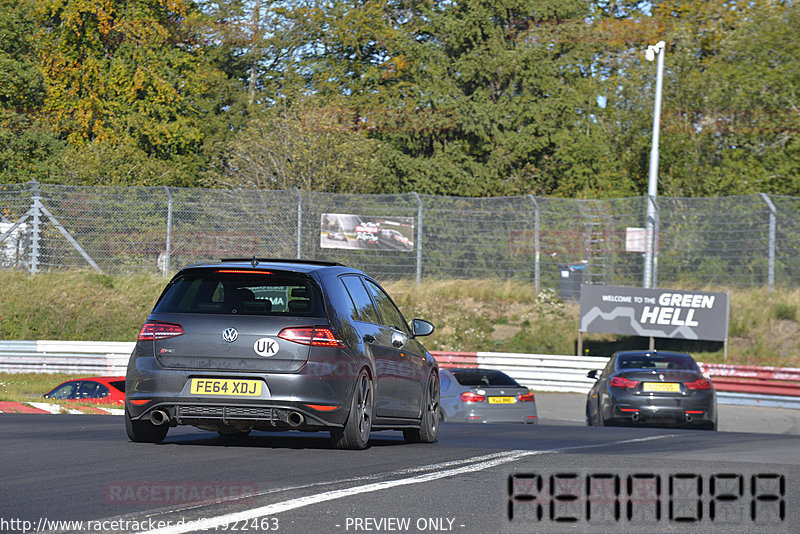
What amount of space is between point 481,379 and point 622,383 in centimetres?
280

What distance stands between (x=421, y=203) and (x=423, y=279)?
84.0 inches

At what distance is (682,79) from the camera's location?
40906 mm

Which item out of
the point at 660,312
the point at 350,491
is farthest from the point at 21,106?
the point at 350,491

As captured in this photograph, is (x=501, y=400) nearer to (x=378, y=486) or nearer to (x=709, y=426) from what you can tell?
(x=709, y=426)

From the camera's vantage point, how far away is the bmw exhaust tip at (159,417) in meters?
9.48

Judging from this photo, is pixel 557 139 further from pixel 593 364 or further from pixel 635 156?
pixel 593 364

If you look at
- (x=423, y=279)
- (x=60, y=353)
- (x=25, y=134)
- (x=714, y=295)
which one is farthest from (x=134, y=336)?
(x=714, y=295)

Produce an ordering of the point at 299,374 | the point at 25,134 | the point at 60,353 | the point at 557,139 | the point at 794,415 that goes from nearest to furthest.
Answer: the point at 299,374
the point at 794,415
the point at 60,353
the point at 25,134
the point at 557,139

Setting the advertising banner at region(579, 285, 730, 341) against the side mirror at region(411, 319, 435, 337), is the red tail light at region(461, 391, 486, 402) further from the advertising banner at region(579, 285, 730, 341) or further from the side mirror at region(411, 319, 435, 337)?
the advertising banner at region(579, 285, 730, 341)

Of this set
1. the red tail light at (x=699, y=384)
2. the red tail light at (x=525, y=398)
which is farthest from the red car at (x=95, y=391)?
the red tail light at (x=699, y=384)

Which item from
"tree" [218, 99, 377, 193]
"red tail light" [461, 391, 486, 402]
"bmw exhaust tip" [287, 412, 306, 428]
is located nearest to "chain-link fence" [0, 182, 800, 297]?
"tree" [218, 99, 377, 193]

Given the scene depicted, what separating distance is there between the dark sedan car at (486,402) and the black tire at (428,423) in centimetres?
813

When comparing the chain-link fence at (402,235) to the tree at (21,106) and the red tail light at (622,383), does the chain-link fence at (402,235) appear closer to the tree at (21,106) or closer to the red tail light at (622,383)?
the tree at (21,106)

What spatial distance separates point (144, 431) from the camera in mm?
10016
